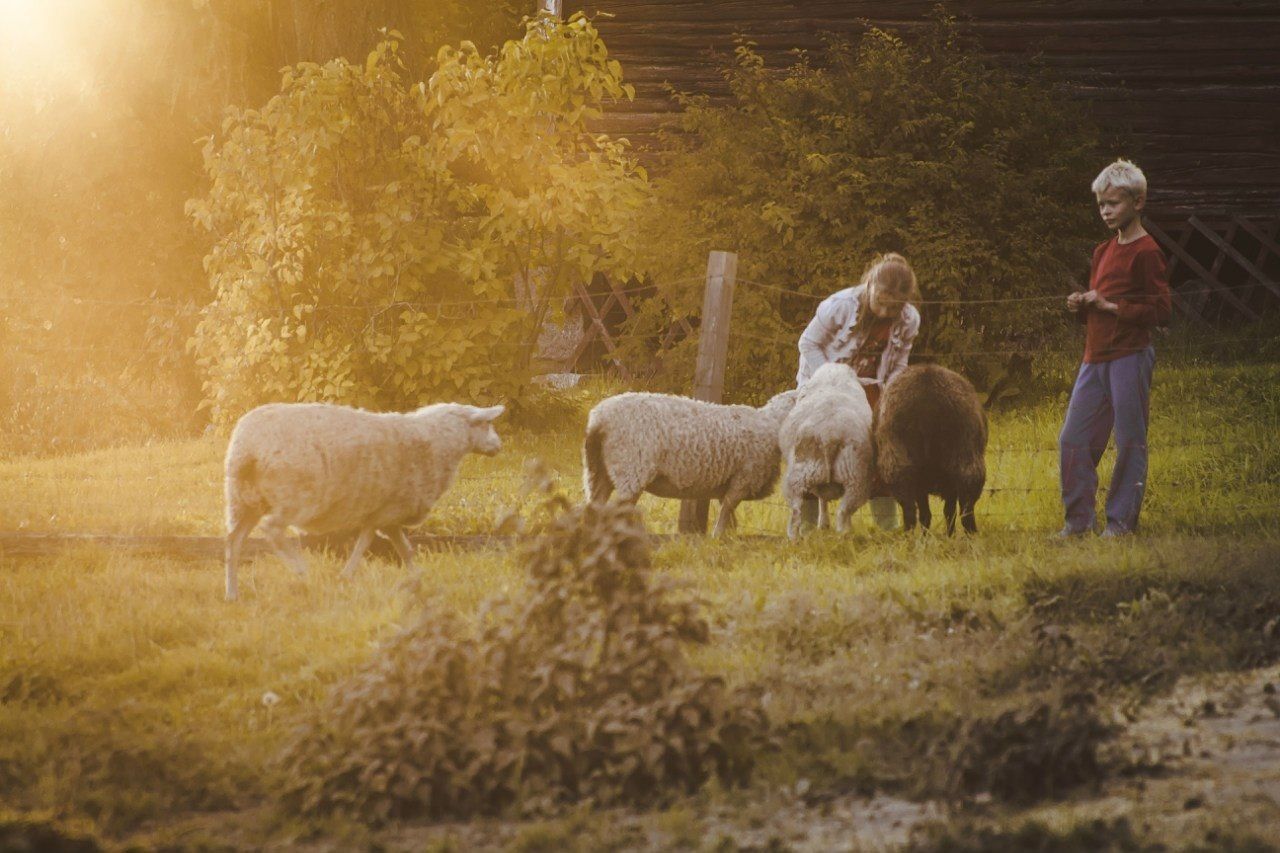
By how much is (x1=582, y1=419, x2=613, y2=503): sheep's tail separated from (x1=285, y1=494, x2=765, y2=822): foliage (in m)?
2.89

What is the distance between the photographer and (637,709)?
16.1ft

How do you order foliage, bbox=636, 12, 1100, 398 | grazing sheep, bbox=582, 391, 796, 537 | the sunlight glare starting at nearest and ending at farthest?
grazing sheep, bbox=582, 391, 796, 537, foliage, bbox=636, 12, 1100, 398, the sunlight glare

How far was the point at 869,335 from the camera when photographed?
8.88 meters

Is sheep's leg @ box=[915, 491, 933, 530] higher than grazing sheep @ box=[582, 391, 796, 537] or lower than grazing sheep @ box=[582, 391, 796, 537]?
lower

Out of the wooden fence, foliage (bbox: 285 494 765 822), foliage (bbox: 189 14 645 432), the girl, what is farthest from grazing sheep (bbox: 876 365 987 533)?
the wooden fence

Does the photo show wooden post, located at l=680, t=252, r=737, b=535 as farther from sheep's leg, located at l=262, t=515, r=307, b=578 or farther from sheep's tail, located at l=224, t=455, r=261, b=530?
sheep's tail, located at l=224, t=455, r=261, b=530

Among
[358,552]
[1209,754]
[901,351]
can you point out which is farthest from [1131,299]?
[358,552]

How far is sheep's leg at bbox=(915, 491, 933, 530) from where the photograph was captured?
8.41 m

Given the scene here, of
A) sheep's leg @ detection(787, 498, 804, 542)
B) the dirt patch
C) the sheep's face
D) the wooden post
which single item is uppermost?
the wooden post

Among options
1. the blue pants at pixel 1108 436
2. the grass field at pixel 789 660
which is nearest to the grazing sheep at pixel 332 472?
the grass field at pixel 789 660

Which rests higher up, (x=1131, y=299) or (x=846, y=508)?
(x=1131, y=299)

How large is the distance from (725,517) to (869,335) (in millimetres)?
1390

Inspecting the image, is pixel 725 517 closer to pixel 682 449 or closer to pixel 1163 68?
pixel 682 449

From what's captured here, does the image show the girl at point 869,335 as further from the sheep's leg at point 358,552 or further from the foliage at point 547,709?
the foliage at point 547,709
